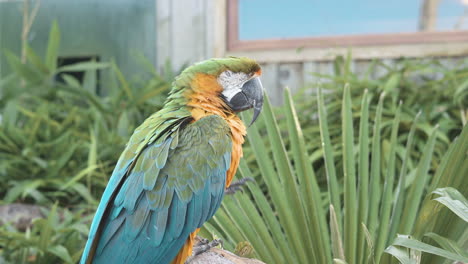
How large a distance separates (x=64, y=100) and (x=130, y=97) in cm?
34

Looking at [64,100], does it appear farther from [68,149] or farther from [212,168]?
[212,168]

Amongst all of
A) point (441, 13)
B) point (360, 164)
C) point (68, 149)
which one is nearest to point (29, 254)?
point (68, 149)

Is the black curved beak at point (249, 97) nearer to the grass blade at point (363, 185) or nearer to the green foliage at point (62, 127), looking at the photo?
the grass blade at point (363, 185)

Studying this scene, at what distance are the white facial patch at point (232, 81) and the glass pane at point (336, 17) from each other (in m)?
1.67

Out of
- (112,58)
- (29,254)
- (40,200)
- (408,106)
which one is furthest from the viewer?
(112,58)

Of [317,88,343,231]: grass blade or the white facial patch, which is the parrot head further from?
[317,88,343,231]: grass blade

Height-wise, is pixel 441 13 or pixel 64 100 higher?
pixel 441 13

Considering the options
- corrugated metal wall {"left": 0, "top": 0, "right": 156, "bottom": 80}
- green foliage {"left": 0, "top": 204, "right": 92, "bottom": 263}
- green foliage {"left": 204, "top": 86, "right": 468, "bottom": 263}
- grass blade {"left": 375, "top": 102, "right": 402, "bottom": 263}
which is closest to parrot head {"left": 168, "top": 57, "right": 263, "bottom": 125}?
green foliage {"left": 204, "top": 86, "right": 468, "bottom": 263}

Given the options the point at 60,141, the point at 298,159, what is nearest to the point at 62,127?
the point at 60,141

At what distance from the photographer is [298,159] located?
109 cm

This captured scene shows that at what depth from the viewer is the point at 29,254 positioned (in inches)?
62.5

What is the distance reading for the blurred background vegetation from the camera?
1004 millimetres

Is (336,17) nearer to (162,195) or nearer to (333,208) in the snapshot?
(333,208)

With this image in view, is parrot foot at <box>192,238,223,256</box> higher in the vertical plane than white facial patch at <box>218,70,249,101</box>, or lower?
lower
